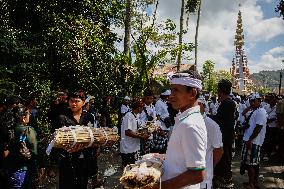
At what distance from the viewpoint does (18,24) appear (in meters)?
12.8

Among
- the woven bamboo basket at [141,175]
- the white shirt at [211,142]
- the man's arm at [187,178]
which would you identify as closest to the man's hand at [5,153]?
the white shirt at [211,142]

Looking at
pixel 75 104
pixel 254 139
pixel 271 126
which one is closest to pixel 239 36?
pixel 271 126

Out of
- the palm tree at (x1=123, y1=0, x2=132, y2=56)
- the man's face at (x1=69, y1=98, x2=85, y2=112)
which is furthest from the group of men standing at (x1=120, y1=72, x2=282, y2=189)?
the palm tree at (x1=123, y1=0, x2=132, y2=56)

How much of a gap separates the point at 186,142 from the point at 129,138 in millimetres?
4706

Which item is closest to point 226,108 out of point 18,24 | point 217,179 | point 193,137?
point 217,179

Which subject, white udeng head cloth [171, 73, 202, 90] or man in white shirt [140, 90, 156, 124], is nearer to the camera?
white udeng head cloth [171, 73, 202, 90]

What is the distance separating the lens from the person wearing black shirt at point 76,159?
4.88 metres

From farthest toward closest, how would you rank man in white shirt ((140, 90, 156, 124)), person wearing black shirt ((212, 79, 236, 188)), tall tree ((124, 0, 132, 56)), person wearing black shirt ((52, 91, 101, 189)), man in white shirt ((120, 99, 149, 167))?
tall tree ((124, 0, 132, 56)), man in white shirt ((140, 90, 156, 124)), man in white shirt ((120, 99, 149, 167)), person wearing black shirt ((212, 79, 236, 188)), person wearing black shirt ((52, 91, 101, 189))

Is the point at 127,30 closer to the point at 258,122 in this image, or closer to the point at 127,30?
the point at 127,30

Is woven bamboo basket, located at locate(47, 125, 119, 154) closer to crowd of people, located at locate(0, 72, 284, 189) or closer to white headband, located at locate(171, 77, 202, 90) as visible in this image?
crowd of people, located at locate(0, 72, 284, 189)

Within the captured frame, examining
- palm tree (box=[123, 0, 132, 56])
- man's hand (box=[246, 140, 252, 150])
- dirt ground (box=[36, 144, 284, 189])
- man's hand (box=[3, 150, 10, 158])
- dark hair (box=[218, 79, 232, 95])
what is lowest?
dirt ground (box=[36, 144, 284, 189])

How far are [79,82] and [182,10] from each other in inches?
696

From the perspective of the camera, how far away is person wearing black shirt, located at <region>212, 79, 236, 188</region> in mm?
6448

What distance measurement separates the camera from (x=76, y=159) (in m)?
5.00
